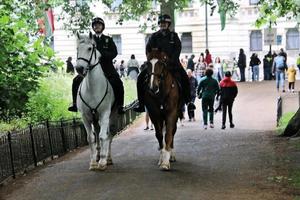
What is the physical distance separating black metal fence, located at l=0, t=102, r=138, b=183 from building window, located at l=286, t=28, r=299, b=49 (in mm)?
38517

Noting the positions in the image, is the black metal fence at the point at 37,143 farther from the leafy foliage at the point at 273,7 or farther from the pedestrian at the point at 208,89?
the leafy foliage at the point at 273,7

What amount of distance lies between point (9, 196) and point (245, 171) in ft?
14.3

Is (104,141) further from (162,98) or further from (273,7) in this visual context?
(273,7)

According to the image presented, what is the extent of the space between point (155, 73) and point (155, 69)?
7 cm

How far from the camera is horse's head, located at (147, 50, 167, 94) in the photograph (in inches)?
417

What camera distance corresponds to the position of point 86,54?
10547 mm

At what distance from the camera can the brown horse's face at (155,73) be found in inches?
417

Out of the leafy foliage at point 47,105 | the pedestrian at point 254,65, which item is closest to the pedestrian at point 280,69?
the pedestrian at point 254,65

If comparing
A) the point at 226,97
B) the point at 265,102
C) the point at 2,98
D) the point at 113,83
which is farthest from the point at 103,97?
the point at 265,102

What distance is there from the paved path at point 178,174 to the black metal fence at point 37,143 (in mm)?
369

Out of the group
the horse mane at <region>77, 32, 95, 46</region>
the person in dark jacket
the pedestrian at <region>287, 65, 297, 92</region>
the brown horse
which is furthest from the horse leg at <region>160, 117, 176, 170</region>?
the pedestrian at <region>287, 65, 297, 92</region>

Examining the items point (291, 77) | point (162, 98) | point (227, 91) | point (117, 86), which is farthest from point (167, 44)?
point (291, 77)

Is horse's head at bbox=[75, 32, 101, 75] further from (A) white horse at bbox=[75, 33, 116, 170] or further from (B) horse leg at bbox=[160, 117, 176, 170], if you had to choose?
(B) horse leg at bbox=[160, 117, 176, 170]

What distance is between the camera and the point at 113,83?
38.0ft
